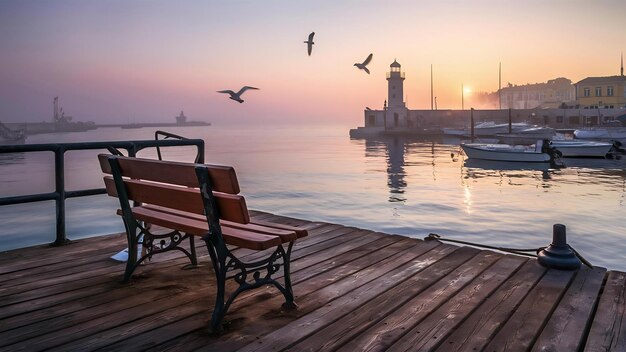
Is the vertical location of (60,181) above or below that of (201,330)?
above

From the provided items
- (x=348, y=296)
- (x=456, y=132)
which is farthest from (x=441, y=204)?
(x=456, y=132)

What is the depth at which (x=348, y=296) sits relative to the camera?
4.01 metres

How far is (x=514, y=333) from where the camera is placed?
328 cm

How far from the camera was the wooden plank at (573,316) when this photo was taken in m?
3.13

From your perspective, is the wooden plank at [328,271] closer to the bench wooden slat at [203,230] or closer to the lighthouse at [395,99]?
the bench wooden slat at [203,230]

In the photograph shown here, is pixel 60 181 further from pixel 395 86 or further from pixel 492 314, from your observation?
pixel 395 86

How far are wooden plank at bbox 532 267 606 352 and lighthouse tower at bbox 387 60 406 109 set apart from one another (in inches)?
3167

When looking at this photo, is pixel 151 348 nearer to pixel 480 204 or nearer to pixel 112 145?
pixel 112 145

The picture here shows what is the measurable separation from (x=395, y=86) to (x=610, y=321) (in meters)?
82.0

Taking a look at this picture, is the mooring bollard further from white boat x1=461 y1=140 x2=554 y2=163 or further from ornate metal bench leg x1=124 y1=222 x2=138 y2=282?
white boat x1=461 y1=140 x2=554 y2=163

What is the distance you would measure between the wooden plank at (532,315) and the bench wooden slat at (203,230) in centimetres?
158

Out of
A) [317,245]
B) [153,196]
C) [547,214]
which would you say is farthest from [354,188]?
[153,196]

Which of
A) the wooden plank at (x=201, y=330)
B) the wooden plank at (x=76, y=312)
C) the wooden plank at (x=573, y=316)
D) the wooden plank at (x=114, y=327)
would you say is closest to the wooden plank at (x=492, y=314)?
the wooden plank at (x=573, y=316)

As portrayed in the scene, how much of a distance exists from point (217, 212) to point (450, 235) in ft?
36.0
